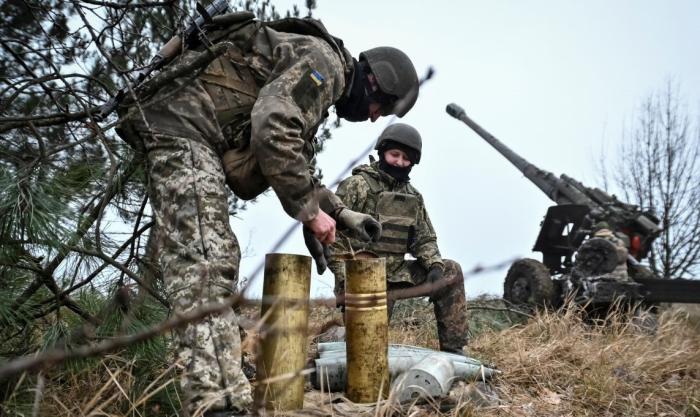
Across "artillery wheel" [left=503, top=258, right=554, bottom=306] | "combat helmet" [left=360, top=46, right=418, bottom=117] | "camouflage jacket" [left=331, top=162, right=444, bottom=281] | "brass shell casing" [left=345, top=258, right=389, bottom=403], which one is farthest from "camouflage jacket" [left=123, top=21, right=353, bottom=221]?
"artillery wheel" [left=503, top=258, right=554, bottom=306]

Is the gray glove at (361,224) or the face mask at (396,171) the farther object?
the face mask at (396,171)

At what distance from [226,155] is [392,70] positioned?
0.97m

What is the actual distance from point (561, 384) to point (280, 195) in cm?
219

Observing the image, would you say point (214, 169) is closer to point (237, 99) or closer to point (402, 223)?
point (237, 99)

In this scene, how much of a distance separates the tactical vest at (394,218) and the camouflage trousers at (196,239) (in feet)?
8.09

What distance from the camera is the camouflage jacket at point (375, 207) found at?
4770 mm

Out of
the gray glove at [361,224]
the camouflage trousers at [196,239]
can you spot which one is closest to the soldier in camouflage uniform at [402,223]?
the gray glove at [361,224]

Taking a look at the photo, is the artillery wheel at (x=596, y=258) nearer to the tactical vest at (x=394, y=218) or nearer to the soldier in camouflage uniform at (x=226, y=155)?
the tactical vest at (x=394, y=218)

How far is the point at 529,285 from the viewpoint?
7828 mm

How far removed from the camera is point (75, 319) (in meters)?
2.49

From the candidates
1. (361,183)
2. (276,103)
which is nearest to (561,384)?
(361,183)

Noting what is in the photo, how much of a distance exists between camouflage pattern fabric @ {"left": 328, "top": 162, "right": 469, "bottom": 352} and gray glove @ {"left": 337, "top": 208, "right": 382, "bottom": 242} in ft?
5.19

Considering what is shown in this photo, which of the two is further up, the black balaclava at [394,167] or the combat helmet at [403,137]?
the combat helmet at [403,137]

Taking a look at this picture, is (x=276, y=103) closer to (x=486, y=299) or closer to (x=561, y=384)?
(x=561, y=384)
